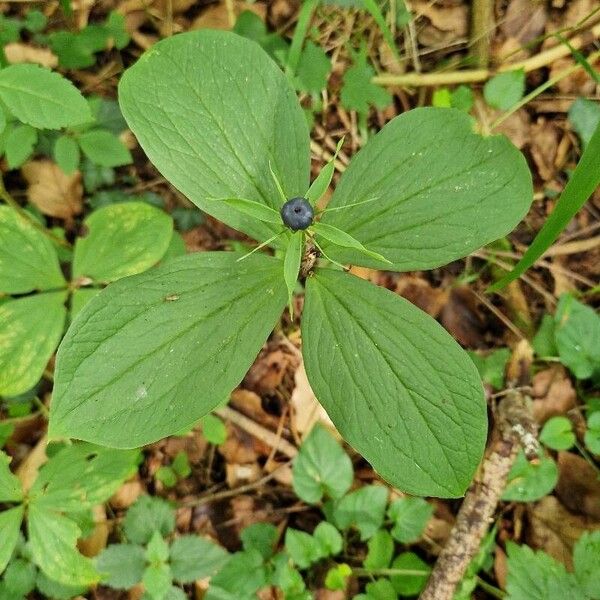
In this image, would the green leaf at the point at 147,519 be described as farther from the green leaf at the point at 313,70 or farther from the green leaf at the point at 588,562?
the green leaf at the point at 313,70

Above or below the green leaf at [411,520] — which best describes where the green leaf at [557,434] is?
above

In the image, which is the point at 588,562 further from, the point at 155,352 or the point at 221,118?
the point at 221,118

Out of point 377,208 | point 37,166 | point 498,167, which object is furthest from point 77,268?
point 498,167

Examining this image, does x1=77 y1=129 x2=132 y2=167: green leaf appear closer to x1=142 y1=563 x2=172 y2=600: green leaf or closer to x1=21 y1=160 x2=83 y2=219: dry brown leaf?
x1=21 y1=160 x2=83 y2=219: dry brown leaf

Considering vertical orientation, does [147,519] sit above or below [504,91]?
below

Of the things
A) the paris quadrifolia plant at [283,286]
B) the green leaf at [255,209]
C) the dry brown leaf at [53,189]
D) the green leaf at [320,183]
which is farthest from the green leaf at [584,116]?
the dry brown leaf at [53,189]

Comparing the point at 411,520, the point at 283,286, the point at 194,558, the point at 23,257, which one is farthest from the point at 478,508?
the point at 23,257
